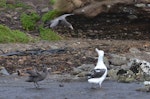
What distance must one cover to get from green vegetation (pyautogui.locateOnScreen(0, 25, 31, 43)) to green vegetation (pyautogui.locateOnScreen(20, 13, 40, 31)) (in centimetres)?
153

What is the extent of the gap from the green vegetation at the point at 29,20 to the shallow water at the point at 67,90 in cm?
1081

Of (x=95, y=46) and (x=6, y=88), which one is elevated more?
(x=6, y=88)

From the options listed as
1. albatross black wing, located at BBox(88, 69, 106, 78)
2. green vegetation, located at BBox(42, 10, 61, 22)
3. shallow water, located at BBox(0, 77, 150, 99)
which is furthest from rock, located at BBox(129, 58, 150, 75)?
green vegetation, located at BBox(42, 10, 61, 22)

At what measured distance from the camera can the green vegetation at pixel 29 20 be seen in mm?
30859

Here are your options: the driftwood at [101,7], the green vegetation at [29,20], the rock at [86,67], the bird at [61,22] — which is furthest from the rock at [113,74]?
the green vegetation at [29,20]

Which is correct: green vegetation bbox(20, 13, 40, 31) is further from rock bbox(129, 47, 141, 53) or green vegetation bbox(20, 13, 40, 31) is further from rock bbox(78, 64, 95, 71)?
rock bbox(78, 64, 95, 71)

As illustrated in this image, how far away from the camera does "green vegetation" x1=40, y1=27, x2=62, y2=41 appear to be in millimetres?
29422

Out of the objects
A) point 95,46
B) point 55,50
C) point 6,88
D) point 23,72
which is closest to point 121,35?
point 95,46

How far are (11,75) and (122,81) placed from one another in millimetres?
3943

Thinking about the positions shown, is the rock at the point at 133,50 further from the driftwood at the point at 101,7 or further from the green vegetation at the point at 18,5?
the green vegetation at the point at 18,5

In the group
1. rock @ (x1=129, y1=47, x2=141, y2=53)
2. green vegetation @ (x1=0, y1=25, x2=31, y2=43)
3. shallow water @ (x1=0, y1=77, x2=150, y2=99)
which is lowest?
rock @ (x1=129, y1=47, x2=141, y2=53)

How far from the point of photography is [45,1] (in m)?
36.3

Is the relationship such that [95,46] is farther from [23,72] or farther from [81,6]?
[23,72]

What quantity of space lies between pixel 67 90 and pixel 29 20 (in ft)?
47.0
